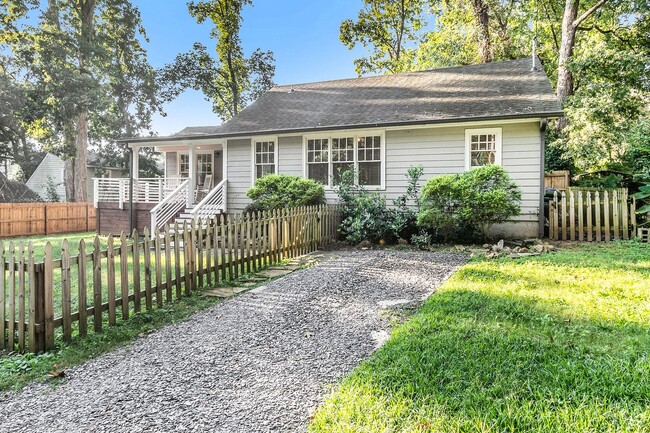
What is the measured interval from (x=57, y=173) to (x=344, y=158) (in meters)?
31.5

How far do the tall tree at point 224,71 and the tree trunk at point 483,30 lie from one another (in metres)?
15.1

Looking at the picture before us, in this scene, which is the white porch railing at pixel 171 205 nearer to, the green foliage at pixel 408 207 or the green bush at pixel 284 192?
the green bush at pixel 284 192

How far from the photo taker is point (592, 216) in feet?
33.3

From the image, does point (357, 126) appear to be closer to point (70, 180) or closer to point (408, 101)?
point (408, 101)

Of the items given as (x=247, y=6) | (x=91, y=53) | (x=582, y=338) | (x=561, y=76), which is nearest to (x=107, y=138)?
(x=91, y=53)

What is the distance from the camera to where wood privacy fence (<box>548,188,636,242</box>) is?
9766 mm

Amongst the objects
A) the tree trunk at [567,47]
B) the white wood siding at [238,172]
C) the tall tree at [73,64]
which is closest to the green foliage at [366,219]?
the white wood siding at [238,172]

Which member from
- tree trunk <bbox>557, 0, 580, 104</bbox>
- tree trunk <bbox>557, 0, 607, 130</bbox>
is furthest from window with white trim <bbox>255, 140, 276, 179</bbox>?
tree trunk <bbox>557, 0, 580, 104</bbox>

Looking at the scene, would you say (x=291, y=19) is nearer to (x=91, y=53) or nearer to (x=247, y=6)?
(x=247, y=6)

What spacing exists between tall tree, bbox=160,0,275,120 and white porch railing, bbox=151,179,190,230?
16346 millimetres

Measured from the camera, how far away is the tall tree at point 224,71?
2680 cm

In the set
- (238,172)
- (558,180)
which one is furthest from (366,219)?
(558,180)

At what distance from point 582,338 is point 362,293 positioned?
2.58 metres

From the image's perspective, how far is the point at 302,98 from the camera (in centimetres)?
1606
